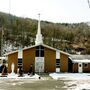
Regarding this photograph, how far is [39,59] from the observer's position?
135 feet

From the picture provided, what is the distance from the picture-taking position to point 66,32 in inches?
3738

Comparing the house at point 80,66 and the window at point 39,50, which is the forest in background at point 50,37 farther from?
the window at point 39,50

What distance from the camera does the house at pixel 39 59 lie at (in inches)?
1604

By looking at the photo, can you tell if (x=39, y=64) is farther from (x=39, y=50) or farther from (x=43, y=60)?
(x=39, y=50)

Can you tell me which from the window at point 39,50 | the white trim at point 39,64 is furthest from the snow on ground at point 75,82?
the window at point 39,50

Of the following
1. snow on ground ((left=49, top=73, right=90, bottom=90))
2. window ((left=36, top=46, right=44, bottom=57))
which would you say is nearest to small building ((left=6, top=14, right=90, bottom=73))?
window ((left=36, top=46, right=44, bottom=57))

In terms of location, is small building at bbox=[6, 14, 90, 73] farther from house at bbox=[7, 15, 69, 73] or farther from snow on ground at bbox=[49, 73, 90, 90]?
snow on ground at bbox=[49, 73, 90, 90]

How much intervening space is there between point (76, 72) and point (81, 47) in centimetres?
4038

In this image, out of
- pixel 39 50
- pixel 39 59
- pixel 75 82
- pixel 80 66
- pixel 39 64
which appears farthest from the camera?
pixel 80 66

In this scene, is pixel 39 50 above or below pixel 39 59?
above

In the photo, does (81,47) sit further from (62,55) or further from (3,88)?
(3,88)

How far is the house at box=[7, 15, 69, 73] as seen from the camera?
40.7 metres

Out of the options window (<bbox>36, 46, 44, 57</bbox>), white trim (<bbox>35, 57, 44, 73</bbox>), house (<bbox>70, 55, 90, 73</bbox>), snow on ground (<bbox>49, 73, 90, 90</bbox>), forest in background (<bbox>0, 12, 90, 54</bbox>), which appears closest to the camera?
snow on ground (<bbox>49, 73, 90, 90</bbox>)

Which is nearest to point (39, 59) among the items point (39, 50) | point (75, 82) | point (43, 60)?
point (43, 60)
